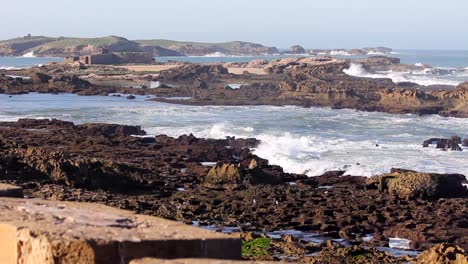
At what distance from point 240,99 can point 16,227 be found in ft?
151

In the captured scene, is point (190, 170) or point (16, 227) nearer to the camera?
point (16, 227)

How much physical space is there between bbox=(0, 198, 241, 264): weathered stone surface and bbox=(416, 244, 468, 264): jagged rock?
7896 mm

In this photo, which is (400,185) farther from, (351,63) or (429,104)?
(351,63)

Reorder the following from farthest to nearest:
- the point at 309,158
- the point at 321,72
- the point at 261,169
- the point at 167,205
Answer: the point at 321,72 → the point at 309,158 → the point at 261,169 → the point at 167,205

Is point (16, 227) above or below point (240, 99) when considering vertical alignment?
above

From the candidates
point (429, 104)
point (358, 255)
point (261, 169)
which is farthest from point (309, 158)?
point (429, 104)

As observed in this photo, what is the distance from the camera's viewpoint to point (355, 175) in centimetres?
2239

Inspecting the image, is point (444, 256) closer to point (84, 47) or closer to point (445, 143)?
point (445, 143)

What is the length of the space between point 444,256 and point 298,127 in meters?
24.2

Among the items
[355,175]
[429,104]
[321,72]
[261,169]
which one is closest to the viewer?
[261,169]

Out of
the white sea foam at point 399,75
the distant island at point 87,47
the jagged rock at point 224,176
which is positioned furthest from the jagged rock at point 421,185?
the distant island at point 87,47

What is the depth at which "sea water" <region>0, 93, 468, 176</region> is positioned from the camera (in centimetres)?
2533

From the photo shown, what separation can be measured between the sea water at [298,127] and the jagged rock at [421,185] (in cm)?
336

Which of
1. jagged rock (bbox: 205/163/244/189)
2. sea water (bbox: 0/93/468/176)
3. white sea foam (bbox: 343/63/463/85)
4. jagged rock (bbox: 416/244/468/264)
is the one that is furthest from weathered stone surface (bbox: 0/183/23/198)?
white sea foam (bbox: 343/63/463/85)
